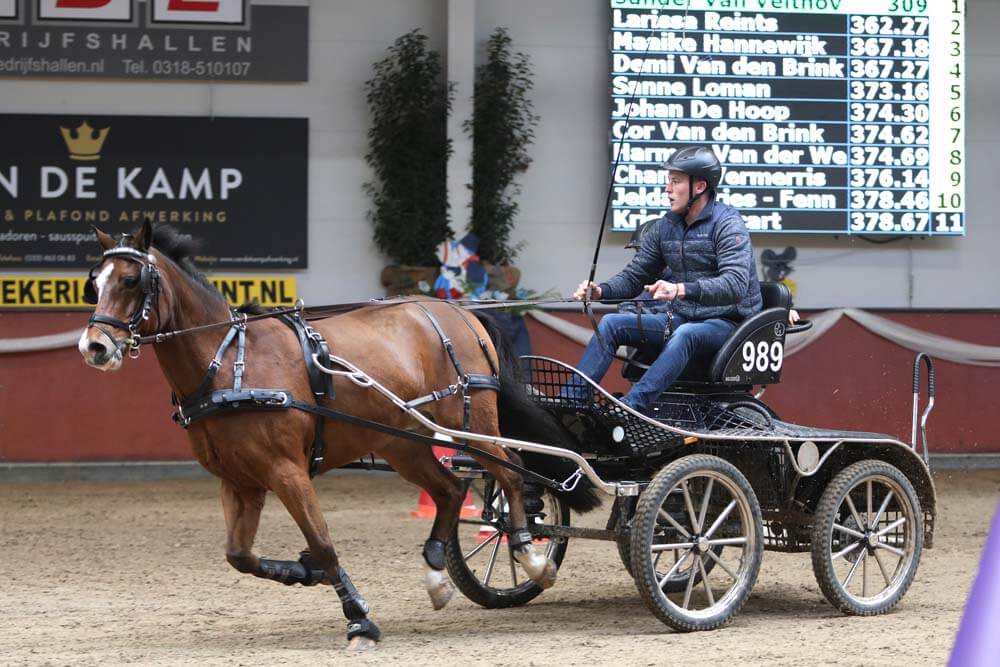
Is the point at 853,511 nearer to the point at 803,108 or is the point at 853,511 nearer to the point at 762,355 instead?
the point at 762,355

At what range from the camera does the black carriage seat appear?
5.65 meters

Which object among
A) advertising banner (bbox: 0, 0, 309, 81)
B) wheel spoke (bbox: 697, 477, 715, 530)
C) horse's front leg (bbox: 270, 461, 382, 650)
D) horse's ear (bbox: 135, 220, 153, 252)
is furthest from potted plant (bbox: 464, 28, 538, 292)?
horse's ear (bbox: 135, 220, 153, 252)

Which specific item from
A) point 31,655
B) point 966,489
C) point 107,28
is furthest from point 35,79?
point 966,489

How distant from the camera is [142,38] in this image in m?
11.6

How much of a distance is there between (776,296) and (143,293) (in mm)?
2864

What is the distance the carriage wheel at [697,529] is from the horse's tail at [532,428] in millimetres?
375

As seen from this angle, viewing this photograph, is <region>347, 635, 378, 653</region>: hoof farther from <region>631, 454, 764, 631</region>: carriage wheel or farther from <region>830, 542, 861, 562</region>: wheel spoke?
<region>830, 542, 861, 562</region>: wheel spoke

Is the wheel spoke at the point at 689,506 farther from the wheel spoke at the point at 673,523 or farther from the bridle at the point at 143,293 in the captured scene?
the bridle at the point at 143,293

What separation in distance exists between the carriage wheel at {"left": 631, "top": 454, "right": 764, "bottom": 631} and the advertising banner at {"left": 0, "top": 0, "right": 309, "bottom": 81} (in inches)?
290

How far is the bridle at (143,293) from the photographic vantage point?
4750 mm

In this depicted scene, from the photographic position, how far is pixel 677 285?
552 centimetres

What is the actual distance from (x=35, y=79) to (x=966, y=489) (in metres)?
8.78

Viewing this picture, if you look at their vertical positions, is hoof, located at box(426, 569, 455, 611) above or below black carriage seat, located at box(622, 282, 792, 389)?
below

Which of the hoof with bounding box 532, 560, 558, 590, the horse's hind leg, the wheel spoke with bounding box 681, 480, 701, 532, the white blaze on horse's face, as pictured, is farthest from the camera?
the horse's hind leg
